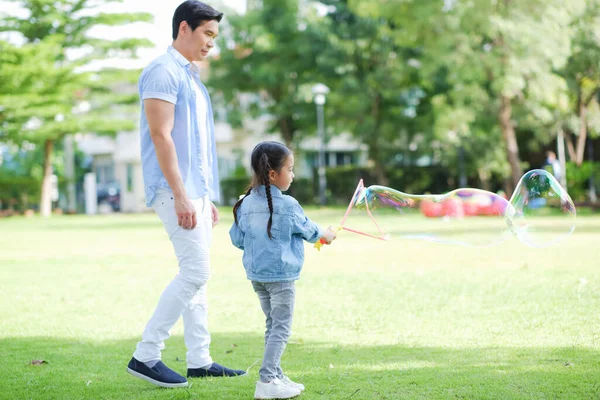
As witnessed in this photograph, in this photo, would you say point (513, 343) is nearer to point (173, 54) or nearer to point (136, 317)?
point (173, 54)

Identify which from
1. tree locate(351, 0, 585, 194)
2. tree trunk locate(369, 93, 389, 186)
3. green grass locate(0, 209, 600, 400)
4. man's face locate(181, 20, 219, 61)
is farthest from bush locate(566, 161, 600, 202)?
man's face locate(181, 20, 219, 61)

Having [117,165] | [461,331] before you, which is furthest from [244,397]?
[117,165]

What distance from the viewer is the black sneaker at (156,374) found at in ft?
14.1

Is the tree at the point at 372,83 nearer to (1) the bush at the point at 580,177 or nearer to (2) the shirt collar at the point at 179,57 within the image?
(1) the bush at the point at 580,177

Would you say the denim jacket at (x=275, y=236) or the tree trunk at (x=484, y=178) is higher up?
the tree trunk at (x=484, y=178)

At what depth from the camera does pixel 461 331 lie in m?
5.81

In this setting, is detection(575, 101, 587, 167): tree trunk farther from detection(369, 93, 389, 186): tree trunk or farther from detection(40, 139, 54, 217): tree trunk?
detection(40, 139, 54, 217): tree trunk

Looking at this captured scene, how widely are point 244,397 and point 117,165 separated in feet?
165

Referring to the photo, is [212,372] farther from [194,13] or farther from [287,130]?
[287,130]

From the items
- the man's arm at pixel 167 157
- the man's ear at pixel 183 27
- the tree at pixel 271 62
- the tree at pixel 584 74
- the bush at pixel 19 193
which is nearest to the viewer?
the man's arm at pixel 167 157

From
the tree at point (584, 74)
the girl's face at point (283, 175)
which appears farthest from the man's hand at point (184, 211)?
the tree at point (584, 74)

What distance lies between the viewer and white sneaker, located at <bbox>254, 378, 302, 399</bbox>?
156 inches

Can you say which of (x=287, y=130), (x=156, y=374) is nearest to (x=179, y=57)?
(x=156, y=374)

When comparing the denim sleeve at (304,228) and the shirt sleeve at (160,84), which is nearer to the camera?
the denim sleeve at (304,228)
